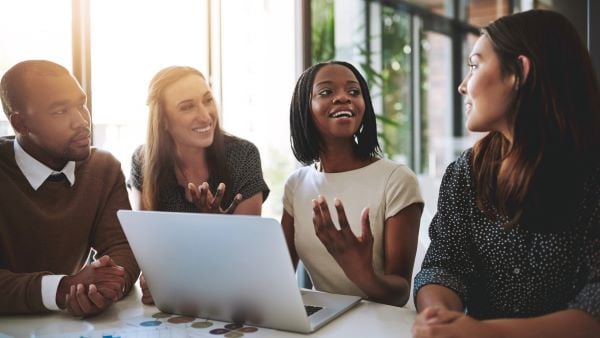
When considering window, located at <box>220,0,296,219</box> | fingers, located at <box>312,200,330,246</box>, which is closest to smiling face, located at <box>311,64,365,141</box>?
fingers, located at <box>312,200,330,246</box>

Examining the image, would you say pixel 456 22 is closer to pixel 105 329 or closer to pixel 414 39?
pixel 414 39

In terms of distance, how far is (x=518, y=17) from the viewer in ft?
3.64

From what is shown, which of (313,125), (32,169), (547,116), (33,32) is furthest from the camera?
(33,32)

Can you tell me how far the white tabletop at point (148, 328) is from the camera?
3.55 ft

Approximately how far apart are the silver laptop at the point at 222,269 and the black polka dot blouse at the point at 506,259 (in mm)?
254

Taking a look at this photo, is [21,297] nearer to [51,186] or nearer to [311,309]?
[51,186]

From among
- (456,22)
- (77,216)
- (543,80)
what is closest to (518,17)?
(543,80)

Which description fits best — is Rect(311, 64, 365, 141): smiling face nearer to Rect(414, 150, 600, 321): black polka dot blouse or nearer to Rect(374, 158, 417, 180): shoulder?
Rect(374, 158, 417, 180): shoulder

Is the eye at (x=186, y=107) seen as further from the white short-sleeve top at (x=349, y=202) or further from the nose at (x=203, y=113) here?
the white short-sleeve top at (x=349, y=202)

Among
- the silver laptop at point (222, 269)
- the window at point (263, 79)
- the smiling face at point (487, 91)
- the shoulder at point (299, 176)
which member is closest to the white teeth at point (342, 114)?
the shoulder at point (299, 176)

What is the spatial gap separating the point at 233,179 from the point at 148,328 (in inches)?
33.9

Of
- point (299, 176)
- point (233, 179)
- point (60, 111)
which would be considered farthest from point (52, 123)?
point (299, 176)

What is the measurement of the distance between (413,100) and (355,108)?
3440mm

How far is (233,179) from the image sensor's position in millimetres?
1941
